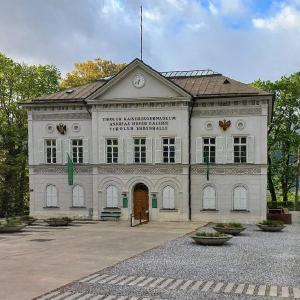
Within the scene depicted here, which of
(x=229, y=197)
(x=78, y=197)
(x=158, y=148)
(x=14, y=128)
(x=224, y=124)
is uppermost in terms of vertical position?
(x=14, y=128)

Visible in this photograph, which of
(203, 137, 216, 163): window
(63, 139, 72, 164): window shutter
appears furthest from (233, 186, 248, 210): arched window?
(63, 139, 72, 164): window shutter

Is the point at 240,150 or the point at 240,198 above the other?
the point at 240,150

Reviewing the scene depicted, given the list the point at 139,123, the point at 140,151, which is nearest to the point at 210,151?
the point at 140,151

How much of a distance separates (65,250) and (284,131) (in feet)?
120

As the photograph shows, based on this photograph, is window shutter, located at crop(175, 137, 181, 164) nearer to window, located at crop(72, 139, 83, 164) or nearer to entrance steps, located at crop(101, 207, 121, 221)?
entrance steps, located at crop(101, 207, 121, 221)

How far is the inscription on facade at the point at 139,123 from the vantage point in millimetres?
33281

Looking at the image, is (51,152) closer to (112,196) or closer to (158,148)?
(112,196)

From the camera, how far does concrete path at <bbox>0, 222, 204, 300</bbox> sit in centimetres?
1331

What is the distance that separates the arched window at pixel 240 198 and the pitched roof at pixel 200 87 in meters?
6.46

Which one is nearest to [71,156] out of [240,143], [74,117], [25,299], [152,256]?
[74,117]

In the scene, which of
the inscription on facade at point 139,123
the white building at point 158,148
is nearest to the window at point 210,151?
the white building at point 158,148

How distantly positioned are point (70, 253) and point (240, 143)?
17381mm

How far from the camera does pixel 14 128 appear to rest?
4425 centimetres

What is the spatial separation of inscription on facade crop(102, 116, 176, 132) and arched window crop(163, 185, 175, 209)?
13.7 feet
